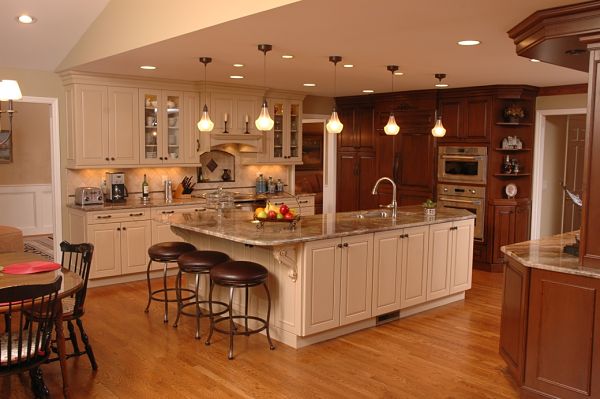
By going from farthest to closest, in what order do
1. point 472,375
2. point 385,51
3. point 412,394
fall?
point 385,51
point 472,375
point 412,394

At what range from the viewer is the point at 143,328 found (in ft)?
15.7

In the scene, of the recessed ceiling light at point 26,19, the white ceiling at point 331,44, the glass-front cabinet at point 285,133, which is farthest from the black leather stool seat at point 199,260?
the glass-front cabinet at point 285,133

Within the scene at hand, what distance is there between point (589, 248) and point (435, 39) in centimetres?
188

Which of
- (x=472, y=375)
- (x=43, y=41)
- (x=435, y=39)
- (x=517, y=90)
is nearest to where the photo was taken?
(x=472, y=375)

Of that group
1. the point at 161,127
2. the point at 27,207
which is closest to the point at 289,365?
the point at 161,127

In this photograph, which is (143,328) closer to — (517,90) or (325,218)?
(325,218)

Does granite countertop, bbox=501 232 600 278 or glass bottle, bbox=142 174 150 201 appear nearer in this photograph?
granite countertop, bbox=501 232 600 278

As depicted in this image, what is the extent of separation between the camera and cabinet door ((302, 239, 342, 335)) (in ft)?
13.9

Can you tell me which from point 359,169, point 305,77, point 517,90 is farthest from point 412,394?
point 359,169

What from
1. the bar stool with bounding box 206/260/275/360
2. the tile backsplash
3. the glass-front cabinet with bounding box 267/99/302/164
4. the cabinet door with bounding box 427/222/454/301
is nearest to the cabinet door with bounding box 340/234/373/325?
the bar stool with bounding box 206/260/275/360

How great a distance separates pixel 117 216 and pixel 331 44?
321 cm

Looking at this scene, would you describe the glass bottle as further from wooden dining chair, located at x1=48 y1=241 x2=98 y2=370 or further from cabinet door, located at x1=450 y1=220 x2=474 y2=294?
cabinet door, located at x1=450 y1=220 x2=474 y2=294

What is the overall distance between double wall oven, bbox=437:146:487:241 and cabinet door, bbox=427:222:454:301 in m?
1.85

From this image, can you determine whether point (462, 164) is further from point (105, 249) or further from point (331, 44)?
point (105, 249)
